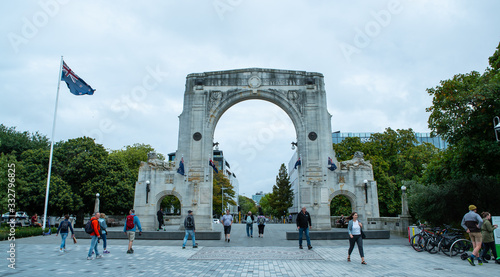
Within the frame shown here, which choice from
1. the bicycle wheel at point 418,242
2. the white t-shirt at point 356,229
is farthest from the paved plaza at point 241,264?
the white t-shirt at point 356,229

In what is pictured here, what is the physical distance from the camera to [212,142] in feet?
82.1

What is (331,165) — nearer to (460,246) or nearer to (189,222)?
(460,246)

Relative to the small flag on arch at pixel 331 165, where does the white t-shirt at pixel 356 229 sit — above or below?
below

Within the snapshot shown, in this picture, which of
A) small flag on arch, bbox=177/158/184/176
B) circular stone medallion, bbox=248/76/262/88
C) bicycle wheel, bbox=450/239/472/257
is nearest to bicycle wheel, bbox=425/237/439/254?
bicycle wheel, bbox=450/239/472/257

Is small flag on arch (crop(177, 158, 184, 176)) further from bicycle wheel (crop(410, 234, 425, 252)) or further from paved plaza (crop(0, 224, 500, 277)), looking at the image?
bicycle wheel (crop(410, 234, 425, 252))

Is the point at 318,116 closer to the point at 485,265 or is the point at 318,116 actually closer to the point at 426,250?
the point at 426,250

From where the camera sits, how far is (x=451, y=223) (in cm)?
1711

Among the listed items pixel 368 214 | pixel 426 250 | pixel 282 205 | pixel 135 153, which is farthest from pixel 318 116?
pixel 282 205

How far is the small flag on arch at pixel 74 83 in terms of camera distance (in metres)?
22.3

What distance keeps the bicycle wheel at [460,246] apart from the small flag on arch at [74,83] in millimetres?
22433

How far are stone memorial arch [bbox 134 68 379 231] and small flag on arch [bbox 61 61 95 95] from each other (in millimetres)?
6349

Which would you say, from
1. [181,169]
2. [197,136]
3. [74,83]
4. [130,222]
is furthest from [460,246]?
[74,83]

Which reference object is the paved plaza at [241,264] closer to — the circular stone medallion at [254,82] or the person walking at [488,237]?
the person walking at [488,237]

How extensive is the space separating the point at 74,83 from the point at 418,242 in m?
22.2
